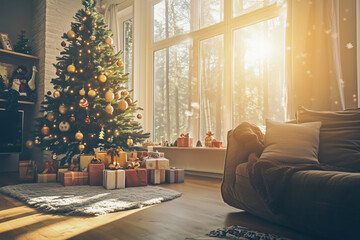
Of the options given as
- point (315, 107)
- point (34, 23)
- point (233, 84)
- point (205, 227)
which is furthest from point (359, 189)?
point (34, 23)

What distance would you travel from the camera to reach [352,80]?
108 inches

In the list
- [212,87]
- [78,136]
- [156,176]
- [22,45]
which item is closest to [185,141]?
[212,87]

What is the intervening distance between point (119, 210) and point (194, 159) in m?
2.25

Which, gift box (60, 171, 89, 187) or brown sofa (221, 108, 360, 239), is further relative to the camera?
gift box (60, 171, 89, 187)

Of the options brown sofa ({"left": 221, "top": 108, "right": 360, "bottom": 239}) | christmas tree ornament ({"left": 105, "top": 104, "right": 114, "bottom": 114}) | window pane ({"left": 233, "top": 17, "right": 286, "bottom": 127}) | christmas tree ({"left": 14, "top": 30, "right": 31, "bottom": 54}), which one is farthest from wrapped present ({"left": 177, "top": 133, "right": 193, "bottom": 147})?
christmas tree ({"left": 14, "top": 30, "right": 31, "bottom": 54})

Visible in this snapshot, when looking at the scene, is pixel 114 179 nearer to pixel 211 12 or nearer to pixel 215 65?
pixel 215 65

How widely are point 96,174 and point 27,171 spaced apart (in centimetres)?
101

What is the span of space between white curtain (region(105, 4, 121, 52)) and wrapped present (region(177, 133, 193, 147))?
2.24m

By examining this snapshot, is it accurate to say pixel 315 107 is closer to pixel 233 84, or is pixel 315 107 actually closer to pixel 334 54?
pixel 334 54

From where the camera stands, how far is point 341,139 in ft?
6.48

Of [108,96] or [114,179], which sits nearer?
[114,179]

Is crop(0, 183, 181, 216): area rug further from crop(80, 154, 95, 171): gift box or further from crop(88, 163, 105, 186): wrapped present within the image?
crop(80, 154, 95, 171): gift box

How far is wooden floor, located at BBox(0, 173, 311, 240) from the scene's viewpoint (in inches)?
62.0

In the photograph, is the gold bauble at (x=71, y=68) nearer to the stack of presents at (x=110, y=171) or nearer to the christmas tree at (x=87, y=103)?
the christmas tree at (x=87, y=103)
